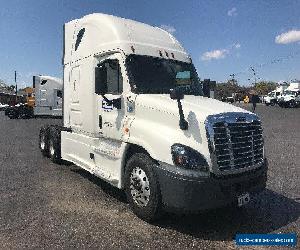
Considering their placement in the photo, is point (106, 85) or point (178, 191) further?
point (106, 85)

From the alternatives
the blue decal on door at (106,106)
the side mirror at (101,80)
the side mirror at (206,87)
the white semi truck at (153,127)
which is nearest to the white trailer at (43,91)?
the white semi truck at (153,127)

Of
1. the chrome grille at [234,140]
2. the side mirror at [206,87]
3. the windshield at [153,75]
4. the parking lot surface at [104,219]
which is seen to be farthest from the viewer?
the side mirror at [206,87]

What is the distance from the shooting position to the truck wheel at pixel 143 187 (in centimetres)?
522

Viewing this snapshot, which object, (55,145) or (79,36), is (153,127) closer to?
(79,36)

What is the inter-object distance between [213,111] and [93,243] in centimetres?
258

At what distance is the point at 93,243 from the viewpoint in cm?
471

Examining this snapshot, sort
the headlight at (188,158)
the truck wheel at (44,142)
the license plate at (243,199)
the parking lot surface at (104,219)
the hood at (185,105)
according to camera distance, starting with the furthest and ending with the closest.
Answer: the truck wheel at (44,142)
the hood at (185,105)
the license plate at (243,199)
the headlight at (188,158)
the parking lot surface at (104,219)

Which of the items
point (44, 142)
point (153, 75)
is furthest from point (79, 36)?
point (44, 142)

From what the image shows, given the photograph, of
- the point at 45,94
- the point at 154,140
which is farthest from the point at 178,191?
the point at 45,94

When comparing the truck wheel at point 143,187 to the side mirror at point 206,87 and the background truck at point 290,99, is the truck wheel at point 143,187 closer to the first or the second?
the side mirror at point 206,87

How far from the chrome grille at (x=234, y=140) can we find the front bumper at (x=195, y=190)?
0.76ft

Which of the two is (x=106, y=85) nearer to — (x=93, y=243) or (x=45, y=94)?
(x=93, y=243)

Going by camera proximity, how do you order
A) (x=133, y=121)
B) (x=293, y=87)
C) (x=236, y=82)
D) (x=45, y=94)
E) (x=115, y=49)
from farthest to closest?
(x=236, y=82)
(x=293, y=87)
(x=45, y=94)
(x=115, y=49)
(x=133, y=121)

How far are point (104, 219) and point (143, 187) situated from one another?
33.4 inches
